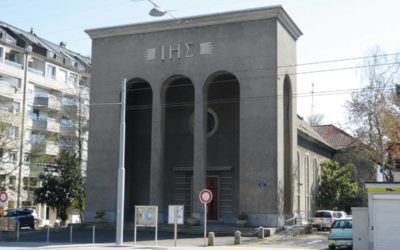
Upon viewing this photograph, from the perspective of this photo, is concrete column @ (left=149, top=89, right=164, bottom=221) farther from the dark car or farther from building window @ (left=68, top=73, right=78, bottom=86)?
building window @ (left=68, top=73, right=78, bottom=86)

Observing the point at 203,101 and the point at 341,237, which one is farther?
the point at 203,101

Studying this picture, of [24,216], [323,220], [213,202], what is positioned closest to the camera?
[213,202]

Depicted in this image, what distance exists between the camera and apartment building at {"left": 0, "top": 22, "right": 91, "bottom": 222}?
54.9 metres

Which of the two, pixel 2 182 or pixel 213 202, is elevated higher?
pixel 2 182

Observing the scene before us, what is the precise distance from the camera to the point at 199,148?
37.5 m

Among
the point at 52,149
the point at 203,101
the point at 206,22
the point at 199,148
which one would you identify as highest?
the point at 206,22

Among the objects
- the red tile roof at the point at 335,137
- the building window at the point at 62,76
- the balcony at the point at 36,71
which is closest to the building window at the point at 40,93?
the balcony at the point at 36,71

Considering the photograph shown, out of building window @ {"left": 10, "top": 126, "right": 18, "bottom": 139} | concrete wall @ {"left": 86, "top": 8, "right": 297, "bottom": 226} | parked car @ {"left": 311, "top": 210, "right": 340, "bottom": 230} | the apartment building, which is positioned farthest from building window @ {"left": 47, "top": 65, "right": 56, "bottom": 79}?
parked car @ {"left": 311, "top": 210, "right": 340, "bottom": 230}

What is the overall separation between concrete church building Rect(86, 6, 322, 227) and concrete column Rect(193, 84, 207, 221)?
7 cm

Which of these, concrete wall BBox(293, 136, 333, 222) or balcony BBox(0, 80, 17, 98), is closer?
concrete wall BBox(293, 136, 333, 222)

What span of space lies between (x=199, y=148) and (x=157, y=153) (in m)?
3.25

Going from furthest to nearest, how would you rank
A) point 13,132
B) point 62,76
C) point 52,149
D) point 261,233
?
1. point 62,76
2. point 52,149
3. point 13,132
4. point 261,233

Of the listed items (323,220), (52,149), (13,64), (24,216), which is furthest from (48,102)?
(323,220)

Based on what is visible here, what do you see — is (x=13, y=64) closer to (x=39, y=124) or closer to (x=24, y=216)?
(x=39, y=124)
